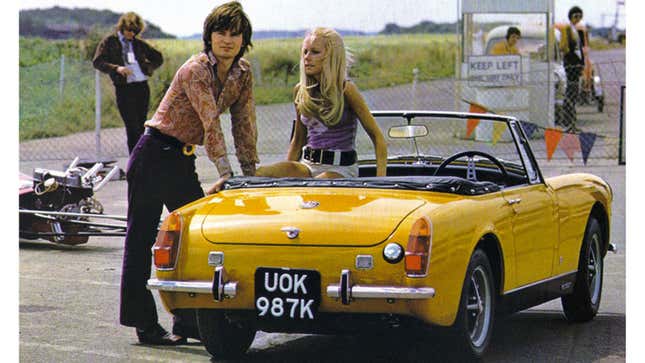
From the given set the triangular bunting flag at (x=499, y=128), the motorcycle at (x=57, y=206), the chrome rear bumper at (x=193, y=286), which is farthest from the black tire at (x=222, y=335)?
the motorcycle at (x=57, y=206)

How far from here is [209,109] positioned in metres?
6.21

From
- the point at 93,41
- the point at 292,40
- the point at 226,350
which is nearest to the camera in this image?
the point at 226,350

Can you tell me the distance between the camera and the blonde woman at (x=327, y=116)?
6.47 m

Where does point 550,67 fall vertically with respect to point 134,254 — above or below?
above

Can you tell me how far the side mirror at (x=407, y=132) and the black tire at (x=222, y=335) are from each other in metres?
1.32

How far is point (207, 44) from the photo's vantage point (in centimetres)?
633

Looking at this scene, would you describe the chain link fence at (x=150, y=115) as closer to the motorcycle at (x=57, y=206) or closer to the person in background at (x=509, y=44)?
the person in background at (x=509, y=44)

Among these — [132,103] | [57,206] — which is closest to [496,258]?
[57,206]

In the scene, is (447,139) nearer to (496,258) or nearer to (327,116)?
(327,116)

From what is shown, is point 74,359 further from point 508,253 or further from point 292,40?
point 292,40

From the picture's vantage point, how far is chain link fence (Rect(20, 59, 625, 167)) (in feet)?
50.3
